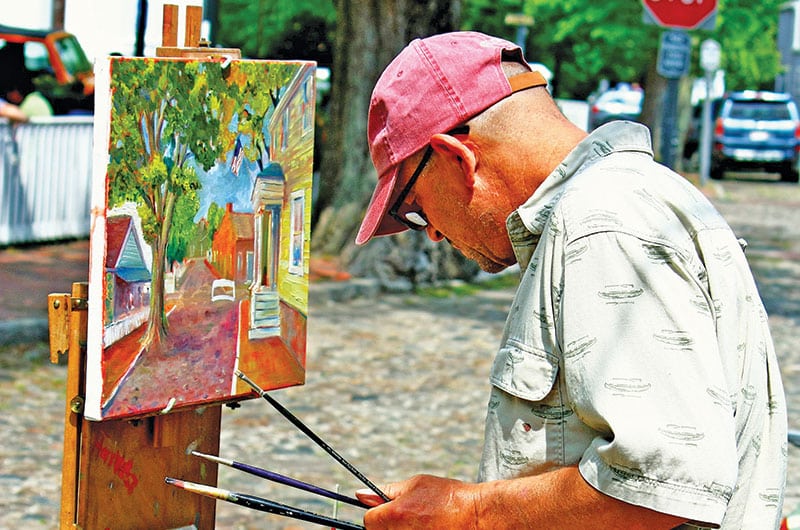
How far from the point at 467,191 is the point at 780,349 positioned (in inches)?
272

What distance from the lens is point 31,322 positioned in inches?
292

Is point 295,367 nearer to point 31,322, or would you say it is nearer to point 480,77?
point 480,77

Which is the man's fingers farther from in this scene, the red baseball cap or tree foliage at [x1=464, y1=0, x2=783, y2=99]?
tree foliage at [x1=464, y1=0, x2=783, y2=99]

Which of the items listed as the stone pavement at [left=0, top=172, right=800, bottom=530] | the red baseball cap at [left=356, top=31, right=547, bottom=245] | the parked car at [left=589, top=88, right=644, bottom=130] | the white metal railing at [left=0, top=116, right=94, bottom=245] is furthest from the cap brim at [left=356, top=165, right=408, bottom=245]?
the parked car at [left=589, top=88, right=644, bottom=130]

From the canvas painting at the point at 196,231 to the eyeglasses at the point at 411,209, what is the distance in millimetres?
462

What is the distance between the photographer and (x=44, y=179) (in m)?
10.5

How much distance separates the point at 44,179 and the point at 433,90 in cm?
909

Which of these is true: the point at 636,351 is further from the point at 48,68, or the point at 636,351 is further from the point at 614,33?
the point at 614,33

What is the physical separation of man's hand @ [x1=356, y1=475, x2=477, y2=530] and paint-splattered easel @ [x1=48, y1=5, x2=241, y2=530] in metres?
0.59

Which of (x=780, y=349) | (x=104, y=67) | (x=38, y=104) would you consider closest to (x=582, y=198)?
(x=104, y=67)

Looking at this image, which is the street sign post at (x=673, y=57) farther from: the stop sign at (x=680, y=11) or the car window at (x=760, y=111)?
the car window at (x=760, y=111)

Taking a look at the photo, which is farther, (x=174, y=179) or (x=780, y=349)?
(x=780, y=349)

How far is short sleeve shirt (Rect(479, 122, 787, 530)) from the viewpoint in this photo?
1.64m
